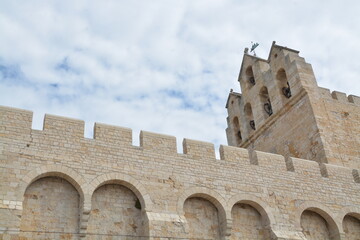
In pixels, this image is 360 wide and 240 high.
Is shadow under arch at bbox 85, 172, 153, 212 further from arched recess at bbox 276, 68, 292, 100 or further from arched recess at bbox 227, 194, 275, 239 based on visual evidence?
arched recess at bbox 276, 68, 292, 100

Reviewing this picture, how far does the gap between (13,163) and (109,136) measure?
2.52 metres

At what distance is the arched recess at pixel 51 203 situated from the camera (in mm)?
9703

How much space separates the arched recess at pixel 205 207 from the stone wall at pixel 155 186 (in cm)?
3

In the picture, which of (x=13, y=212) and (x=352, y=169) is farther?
(x=352, y=169)

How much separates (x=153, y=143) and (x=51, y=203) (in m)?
3.16

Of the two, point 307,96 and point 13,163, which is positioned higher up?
point 307,96

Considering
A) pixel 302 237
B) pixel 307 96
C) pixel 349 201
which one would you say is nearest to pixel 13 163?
pixel 302 237

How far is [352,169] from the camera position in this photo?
590 inches

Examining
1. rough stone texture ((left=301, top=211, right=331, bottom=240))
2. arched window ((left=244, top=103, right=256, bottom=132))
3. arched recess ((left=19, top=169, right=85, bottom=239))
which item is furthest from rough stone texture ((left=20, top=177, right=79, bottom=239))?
arched window ((left=244, top=103, right=256, bottom=132))

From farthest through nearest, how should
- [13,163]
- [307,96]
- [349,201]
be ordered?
[307,96] → [349,201] → [13,163]

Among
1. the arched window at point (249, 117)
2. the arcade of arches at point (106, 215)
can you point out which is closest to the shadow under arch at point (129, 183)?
the arcade of arches at point (106, 215)

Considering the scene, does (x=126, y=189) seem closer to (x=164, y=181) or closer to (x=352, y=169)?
(x=164, y=181)

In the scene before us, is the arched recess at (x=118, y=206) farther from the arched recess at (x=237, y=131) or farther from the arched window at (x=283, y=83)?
the arched recess at (x=237, y=131)

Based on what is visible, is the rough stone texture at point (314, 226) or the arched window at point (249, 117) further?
the arched window at point (249, 117)
